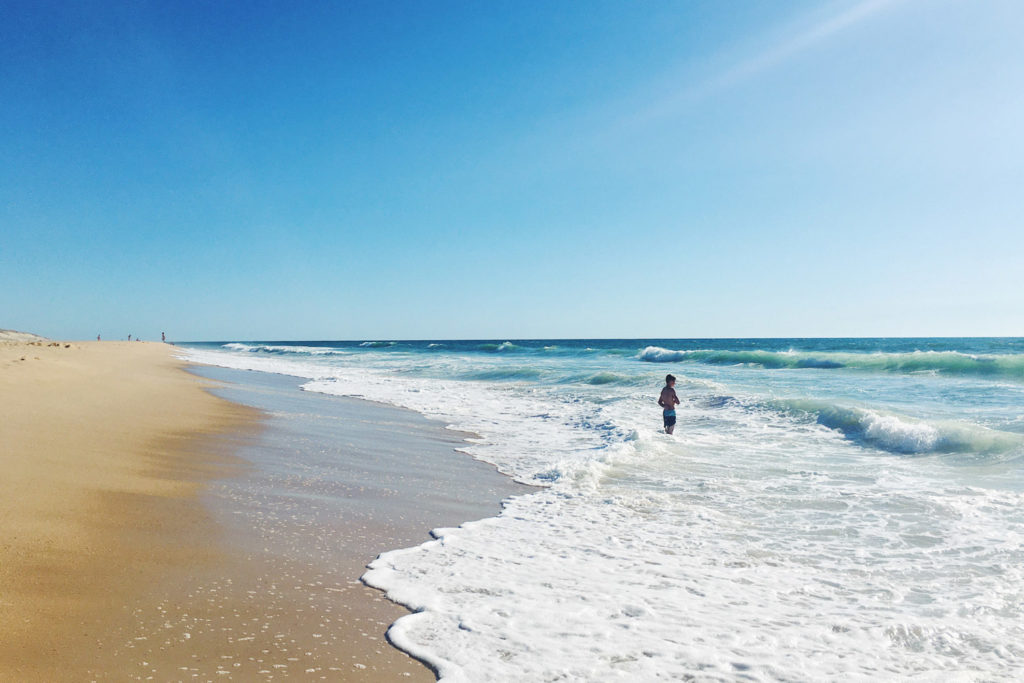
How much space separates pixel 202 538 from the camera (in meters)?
4.61

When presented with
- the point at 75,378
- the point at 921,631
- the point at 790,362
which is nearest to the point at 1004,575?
the point at 921,631

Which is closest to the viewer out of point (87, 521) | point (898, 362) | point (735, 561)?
point (87, 521)

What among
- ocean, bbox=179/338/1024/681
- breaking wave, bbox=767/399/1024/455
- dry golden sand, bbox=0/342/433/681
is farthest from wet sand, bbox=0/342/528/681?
breaking wave, bbox=767/399/1024/455

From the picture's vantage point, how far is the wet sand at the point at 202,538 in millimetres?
2967

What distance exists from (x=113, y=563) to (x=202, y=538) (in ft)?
2.40

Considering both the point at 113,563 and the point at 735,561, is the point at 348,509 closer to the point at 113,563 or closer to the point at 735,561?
the point at 113,563

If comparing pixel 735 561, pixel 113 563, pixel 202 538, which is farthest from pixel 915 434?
pixel 113 563

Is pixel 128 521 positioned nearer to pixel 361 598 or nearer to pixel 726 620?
pixel 361 598

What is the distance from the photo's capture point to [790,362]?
3362 cm

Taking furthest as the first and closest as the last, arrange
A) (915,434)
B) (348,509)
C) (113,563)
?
(915,434)
(348,509)
(113,563)

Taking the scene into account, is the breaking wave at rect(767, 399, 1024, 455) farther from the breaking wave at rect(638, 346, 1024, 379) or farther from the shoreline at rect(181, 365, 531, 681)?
the breaking wave at rect(638, 346, 1024, 379)

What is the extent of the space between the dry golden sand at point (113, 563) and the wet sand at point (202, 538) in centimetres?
1

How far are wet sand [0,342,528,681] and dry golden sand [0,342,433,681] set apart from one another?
12 mm

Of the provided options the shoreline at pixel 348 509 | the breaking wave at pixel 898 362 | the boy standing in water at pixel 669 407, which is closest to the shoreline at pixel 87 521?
the shoreline at pixel 348 509
